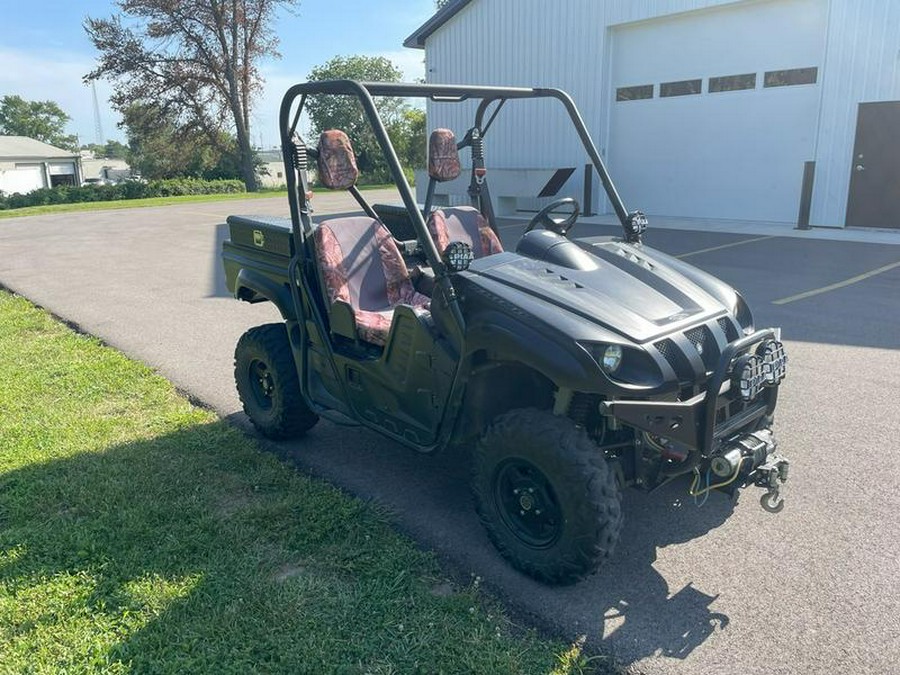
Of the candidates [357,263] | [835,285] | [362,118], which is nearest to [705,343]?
[357,263]

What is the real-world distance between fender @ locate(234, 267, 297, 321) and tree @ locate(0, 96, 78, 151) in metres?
95.8

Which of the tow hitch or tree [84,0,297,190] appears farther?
tree [84,0,297,190]

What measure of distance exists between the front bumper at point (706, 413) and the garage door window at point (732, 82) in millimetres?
11375

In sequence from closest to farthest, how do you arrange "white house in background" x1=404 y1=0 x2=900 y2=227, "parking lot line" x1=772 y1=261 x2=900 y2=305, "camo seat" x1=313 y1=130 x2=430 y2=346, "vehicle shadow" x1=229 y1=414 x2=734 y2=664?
"vehicle shadow" x1=229 y1=414 x2=734 y2=664, "camo seat" x1=313 y1=130 x2=430 y2=346, "parking lot line" x1=772 y1=261 x2=900 y2=305, "white house in background" x1=404 y1=0 x2=900 y2=227

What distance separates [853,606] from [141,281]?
8.83m

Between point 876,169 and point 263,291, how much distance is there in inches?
437

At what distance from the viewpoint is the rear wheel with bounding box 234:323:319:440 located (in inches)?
161

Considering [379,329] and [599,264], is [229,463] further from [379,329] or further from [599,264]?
[599,264]

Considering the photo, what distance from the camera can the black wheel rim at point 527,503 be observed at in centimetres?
279

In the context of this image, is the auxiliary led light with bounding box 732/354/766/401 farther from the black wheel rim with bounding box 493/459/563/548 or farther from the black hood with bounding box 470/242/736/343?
the black wheel rim with bounding box 493/459/563/548

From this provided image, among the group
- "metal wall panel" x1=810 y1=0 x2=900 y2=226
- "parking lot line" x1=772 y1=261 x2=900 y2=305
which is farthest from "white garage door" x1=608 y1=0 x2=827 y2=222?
"parking lot line" x1=772 y1=261 x2=900 y2=305

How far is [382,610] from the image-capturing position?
107 inches

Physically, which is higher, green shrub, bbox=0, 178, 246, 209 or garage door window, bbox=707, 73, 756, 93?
garage door window, bbox=707, 73, 756, 93

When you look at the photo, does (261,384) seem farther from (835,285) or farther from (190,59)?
(190,59)
